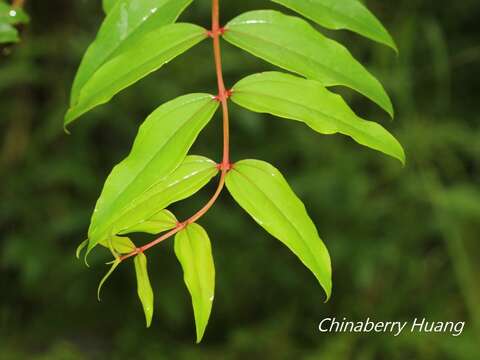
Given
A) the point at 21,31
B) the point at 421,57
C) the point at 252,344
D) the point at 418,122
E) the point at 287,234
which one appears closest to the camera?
the point at 287,234

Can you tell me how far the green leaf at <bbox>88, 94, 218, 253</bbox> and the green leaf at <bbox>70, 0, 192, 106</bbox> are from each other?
0.35 ft

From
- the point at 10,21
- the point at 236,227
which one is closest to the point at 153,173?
the point at 10,21

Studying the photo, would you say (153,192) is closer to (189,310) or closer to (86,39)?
(86,39)

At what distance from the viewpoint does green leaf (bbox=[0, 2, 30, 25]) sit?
0.99 meters

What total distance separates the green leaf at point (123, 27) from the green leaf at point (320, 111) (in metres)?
0.14

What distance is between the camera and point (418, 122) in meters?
2.68

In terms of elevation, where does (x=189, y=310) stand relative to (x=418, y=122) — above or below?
below

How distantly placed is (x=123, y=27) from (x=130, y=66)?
7 centimetres

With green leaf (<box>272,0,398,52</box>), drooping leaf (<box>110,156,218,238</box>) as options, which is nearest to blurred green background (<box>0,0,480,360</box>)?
green leaf (<box>272,0,398,52</box>)

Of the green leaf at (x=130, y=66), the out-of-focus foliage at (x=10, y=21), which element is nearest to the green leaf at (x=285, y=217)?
the green leaf at (x=130, y=66)

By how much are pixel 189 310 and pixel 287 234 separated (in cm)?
194

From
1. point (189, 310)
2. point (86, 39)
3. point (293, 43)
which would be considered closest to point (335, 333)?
point (189, 310)

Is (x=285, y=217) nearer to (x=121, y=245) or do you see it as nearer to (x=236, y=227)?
(x=121, y=245)

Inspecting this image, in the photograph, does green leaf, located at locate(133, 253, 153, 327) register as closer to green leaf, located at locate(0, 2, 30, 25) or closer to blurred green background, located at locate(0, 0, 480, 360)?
green leaf, located at locate(0, 2, 30, 25)
